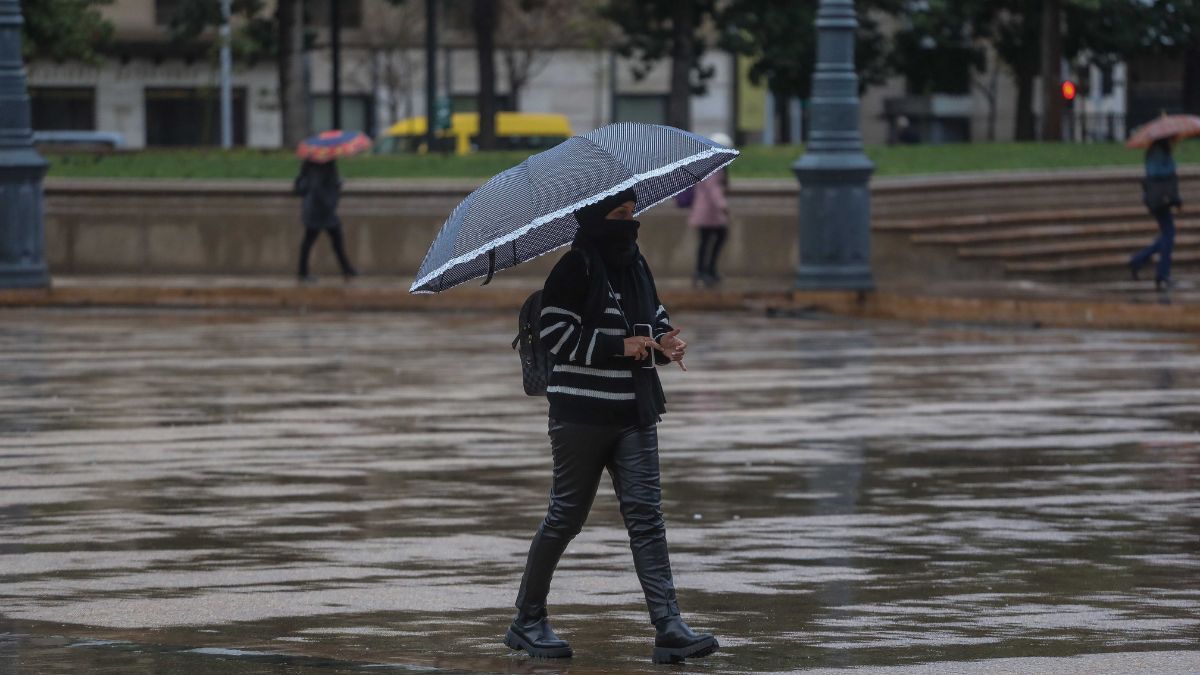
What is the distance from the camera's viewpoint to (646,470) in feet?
26.3

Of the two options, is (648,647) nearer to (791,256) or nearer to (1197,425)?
(1197,425)

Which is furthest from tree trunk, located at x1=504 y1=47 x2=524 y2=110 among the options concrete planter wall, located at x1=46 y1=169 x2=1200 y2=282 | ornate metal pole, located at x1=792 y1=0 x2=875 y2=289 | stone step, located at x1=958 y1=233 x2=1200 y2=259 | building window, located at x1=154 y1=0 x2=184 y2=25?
ornate metal pole, located at x1=792 y1=0 x2=875 y2=289

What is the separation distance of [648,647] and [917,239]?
73.7ft

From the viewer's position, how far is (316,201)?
2925 cm

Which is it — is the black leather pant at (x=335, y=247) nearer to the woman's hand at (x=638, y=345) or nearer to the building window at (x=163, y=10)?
the woman's hand at (x=638, y=345)

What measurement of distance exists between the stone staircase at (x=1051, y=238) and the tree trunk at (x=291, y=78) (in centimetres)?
1410

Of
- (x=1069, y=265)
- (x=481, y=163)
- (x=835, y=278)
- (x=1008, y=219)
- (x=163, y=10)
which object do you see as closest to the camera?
(x=835, y=278)

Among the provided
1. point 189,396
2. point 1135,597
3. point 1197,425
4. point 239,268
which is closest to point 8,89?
point 239,268

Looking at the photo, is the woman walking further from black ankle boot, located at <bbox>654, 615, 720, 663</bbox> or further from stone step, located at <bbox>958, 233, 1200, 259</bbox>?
stone step, located at <bbox>958, 233, 1200, 259</bbox>

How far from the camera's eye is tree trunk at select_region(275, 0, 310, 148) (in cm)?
4181

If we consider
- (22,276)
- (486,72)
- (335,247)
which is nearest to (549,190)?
(22,276)

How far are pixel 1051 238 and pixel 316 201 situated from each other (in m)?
8.99

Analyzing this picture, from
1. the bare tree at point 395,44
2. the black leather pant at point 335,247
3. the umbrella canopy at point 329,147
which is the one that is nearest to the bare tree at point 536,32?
the bare tree at point 395,44

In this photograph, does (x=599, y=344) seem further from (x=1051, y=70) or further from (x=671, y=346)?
(x=1051, y=70)
